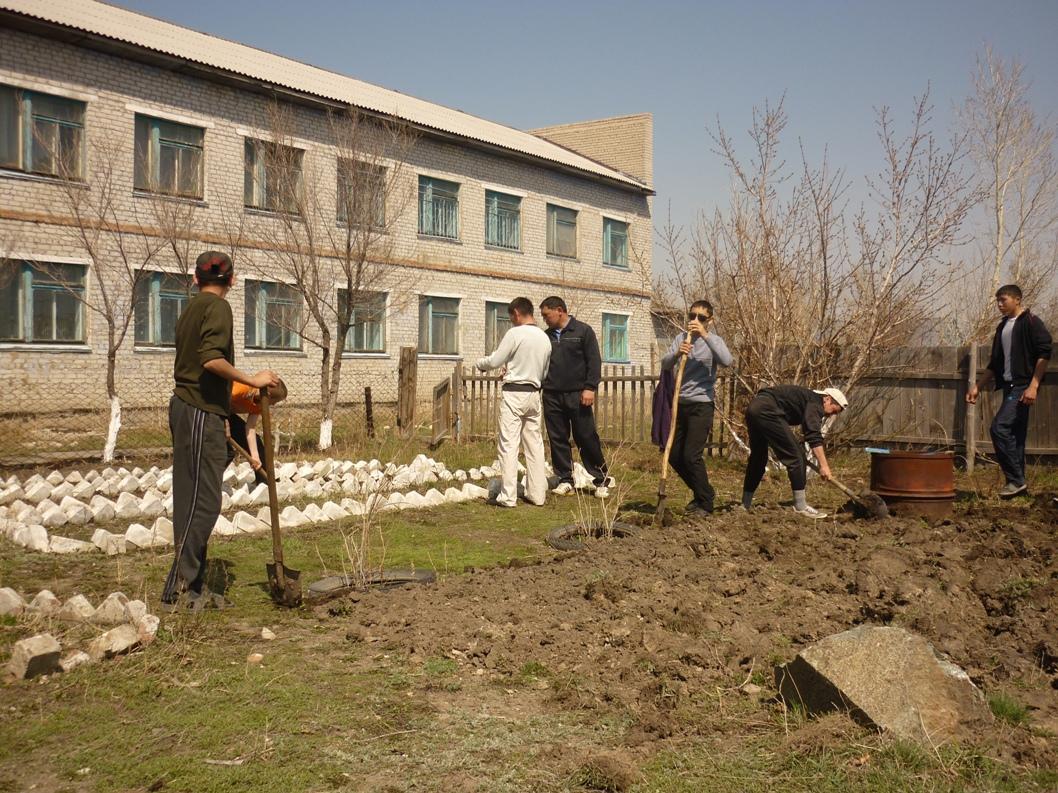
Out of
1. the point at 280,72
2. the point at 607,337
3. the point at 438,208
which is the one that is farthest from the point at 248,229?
the point at 607,337

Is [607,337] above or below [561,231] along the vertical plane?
below

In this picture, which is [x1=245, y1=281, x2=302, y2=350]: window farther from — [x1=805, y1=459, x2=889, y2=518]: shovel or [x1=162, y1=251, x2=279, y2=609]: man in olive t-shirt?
[x1=162, y1=251, x2=279, y2=609]: man in olive t-shirt

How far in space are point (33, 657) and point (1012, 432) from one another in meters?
8.63

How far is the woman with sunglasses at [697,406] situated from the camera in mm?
8164

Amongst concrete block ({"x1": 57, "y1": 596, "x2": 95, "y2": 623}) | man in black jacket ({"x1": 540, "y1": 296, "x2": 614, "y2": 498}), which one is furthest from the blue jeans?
concrete block ({"x1": 57, "y1": 596, "x2": 95, "y2": 623})

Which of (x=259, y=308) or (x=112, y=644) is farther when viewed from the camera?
(x=259, y=308)

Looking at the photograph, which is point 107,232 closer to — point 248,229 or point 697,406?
point 248,229

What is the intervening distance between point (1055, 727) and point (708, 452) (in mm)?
9656

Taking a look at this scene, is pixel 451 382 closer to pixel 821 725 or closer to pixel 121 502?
pixel 121 502

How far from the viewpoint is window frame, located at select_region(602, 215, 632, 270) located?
2964cm

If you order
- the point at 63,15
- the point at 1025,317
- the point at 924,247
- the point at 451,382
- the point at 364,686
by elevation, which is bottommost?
the point at 364,686

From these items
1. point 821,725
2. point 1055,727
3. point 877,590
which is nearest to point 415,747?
point 821,725

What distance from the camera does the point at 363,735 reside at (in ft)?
11.4

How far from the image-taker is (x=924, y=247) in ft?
37.2
